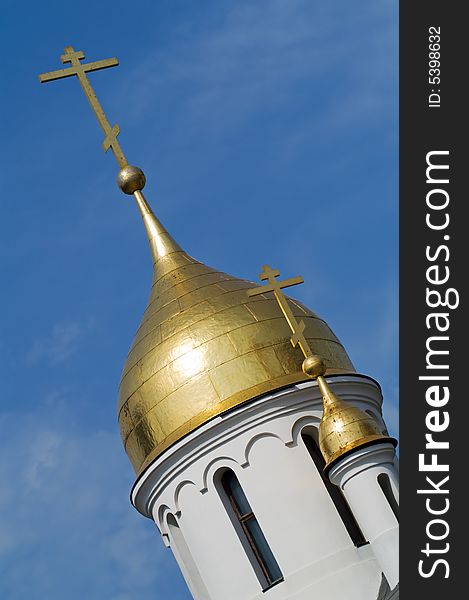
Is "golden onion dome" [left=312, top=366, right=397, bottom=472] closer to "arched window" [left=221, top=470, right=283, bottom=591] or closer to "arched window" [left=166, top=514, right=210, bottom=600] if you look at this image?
"arched window" [left=221, top=470, right=283, bottom=591]

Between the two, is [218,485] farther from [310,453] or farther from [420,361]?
[420,361]

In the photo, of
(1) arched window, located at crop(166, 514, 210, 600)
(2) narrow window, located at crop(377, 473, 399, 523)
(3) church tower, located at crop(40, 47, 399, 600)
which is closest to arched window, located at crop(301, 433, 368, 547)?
(3) church tower, located at crop(40, 47, 399, 600)

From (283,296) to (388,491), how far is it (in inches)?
110

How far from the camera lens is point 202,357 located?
48.0ft

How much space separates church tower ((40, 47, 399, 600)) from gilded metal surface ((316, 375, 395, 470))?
0.6 inches

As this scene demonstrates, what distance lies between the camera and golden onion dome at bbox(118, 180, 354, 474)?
1444 cm

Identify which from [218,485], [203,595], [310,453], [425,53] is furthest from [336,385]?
[425,53]

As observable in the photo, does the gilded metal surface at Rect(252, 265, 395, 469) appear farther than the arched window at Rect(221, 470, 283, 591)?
No

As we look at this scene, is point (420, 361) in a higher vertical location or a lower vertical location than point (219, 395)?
lower

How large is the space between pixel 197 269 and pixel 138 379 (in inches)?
68.9

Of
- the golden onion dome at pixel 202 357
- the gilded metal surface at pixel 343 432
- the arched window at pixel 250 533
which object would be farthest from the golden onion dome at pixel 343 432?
the arched window at pixel 250 533

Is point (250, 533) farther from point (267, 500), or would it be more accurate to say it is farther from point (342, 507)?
point (342, 507)

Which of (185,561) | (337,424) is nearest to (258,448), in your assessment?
(337,424)

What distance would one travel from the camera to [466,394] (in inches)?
443
